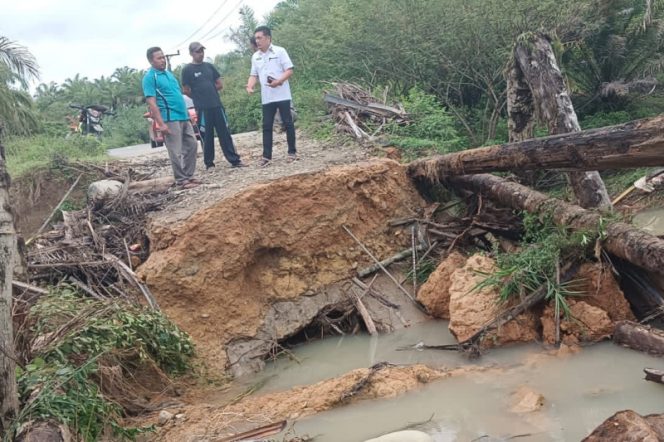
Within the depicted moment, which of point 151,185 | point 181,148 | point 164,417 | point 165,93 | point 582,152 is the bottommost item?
point 164,417

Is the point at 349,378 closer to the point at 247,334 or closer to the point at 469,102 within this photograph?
the point at 247,334

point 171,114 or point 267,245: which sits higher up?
point 171,114

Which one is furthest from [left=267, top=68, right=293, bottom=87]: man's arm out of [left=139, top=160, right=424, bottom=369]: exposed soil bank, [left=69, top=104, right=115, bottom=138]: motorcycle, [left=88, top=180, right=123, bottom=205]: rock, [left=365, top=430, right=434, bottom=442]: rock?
[left=69, top=104, right=115, bottom=138]: motorcycle

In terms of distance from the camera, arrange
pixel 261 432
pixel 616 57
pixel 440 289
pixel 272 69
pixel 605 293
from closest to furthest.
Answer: pixel 261 432
pixel 605 293
pixel 440 289
pixel 272 69
pixel 616 57

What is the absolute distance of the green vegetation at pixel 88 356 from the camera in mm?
3646

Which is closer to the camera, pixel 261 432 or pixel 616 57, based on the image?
pixel 261 432

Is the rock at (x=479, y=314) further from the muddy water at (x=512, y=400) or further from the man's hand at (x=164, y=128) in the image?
the man's hand at (x=164, y=128)

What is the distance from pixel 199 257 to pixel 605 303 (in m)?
4.11

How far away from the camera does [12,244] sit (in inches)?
131

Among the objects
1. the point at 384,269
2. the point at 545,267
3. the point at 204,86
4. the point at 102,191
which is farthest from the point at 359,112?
the point at 545,267

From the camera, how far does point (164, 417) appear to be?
15.4 ft

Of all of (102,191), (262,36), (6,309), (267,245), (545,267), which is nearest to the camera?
(6,309)

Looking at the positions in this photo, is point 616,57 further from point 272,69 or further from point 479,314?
point 479,314

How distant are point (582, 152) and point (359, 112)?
19.0ft
